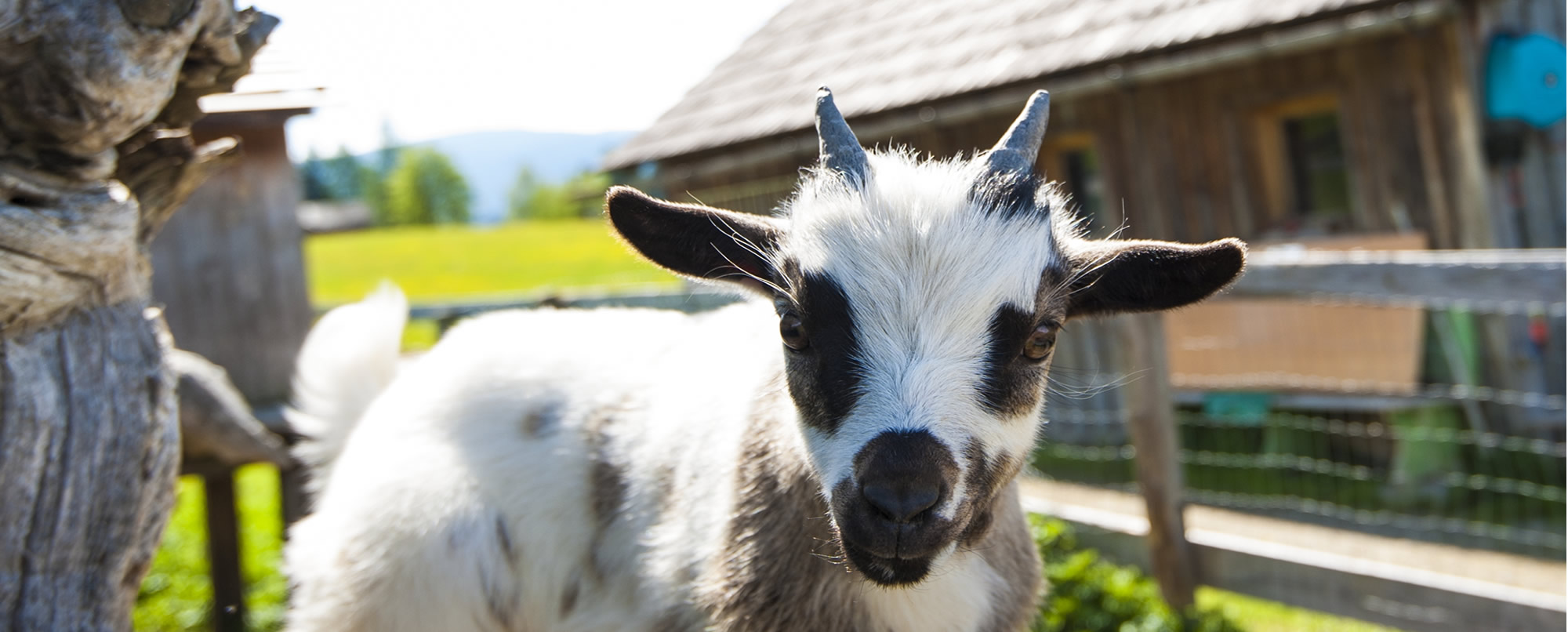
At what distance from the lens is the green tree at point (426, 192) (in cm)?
12375

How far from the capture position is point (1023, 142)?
271cm

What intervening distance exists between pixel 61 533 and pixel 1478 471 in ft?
24.2

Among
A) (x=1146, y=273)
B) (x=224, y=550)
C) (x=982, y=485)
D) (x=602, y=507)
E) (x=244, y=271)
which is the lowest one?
(x=224, y=550)

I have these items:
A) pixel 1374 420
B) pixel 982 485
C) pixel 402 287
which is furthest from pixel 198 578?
pixel 402 287

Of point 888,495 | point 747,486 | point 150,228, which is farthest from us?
point 150,228

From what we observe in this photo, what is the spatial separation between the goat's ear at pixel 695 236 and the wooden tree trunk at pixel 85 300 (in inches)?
40.9

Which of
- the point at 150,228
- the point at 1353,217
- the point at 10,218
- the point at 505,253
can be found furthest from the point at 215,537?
the point at 505,253

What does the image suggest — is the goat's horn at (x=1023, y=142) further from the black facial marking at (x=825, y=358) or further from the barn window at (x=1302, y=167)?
the barn window at (x=1302, y=167)

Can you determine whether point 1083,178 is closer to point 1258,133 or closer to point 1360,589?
point 1258,133

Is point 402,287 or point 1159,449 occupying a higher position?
point 402,287

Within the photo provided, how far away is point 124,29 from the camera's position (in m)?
2.34

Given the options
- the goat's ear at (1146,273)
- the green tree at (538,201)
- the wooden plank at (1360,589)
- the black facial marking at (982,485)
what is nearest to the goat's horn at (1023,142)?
the goat's ear at (1146,273)

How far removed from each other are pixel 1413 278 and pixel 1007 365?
2.51 metres

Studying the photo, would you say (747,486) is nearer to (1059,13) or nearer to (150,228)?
(150,228)
